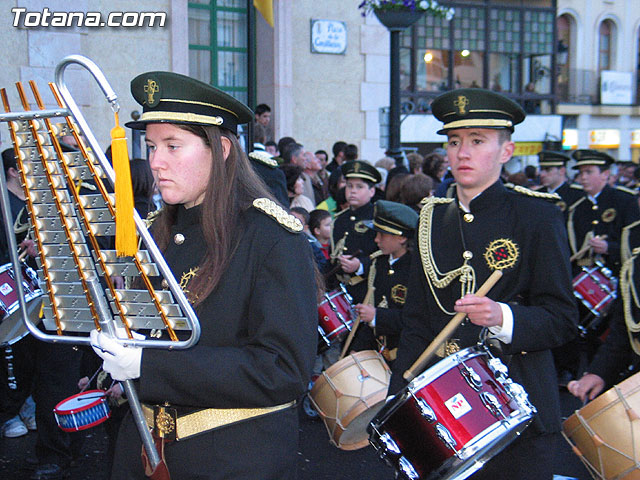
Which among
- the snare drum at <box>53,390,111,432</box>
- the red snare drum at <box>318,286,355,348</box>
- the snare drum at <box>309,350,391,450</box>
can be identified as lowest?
the snare drum at <box>309,350,391,450</box>

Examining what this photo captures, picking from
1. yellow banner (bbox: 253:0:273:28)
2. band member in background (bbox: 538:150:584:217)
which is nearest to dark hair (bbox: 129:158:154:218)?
yellow banner (bbox: 253:0:273:28)


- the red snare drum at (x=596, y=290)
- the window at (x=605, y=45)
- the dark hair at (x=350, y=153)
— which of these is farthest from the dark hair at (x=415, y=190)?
the window at (x=605, y=45)

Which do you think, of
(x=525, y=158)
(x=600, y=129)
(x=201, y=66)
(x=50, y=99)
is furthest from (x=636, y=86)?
(x=50, y=99)

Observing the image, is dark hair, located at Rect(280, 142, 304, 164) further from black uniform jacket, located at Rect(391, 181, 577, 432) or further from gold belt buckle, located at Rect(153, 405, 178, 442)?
gold belt buckle, located at Rect(153, 405, 178, 442)

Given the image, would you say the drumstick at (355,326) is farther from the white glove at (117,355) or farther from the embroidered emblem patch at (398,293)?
the white glove at (117,355)

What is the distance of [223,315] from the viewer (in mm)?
2178

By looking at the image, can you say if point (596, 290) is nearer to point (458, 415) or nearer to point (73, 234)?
point (458, 415)

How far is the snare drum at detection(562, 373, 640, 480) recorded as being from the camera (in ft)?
9.23

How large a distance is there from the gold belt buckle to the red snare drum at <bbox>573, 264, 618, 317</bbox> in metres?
4.81

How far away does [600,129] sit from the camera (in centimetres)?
2584

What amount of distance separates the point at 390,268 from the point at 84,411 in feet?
9.73

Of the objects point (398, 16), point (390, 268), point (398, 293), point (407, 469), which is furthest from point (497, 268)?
point (398, 16)

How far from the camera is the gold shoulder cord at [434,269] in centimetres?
289

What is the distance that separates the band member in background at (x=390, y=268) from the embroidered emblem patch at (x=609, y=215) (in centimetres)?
285
